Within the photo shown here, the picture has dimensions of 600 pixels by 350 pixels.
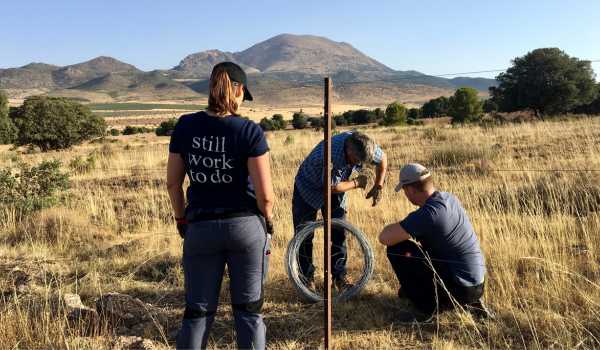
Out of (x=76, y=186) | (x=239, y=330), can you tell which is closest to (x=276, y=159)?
(x=76, y=186)

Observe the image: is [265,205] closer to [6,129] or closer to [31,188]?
[31,188]

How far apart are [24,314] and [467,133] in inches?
607

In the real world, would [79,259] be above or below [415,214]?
below

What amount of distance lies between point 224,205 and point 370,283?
2.38 meters

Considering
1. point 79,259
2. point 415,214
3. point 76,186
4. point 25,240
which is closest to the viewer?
point 415,214

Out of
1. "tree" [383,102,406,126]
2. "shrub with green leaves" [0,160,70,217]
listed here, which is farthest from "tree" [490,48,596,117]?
"shrub with green leaves" [0,160,70,217]

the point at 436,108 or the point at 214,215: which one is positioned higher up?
the point at 436,108

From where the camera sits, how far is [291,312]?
3963mm

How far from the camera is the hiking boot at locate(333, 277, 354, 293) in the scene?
4.38 meters

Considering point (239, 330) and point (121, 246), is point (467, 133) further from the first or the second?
point (239, 330)

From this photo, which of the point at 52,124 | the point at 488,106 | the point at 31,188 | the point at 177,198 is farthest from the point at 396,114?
the point at 177,198

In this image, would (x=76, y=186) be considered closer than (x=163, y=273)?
No

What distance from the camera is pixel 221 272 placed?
2.56 metres

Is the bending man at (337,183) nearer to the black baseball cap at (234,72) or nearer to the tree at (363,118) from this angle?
the black baseball cap at (234,72)
